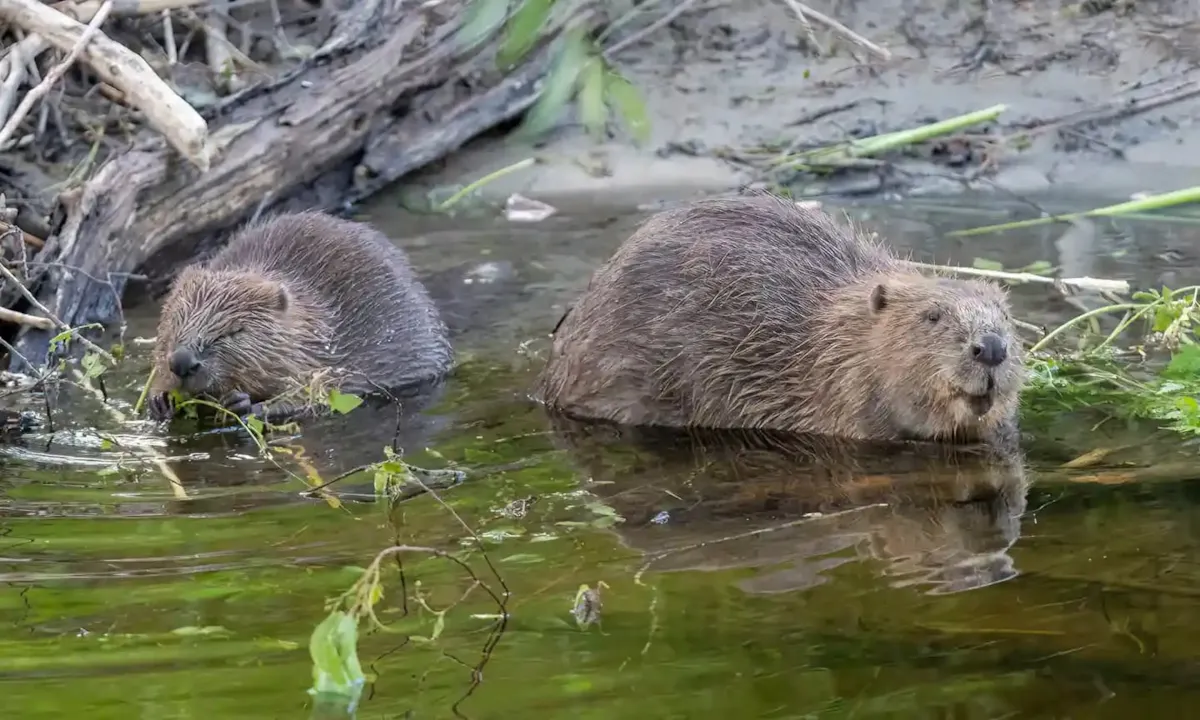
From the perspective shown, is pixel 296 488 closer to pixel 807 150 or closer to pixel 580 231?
pixel 580 231

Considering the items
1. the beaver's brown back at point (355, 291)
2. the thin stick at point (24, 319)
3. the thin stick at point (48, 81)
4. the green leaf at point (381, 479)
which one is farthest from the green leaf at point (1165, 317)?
the thin stick at point (48, 81)

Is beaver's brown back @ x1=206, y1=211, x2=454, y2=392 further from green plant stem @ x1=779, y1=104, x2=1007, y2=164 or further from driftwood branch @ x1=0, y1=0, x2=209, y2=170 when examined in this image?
green plant stem @ x1=779, y1=104, x2=1007, y2=164

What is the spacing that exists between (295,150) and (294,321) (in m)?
1.38

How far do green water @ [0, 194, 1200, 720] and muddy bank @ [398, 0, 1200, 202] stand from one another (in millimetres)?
2810

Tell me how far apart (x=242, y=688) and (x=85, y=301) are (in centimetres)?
314

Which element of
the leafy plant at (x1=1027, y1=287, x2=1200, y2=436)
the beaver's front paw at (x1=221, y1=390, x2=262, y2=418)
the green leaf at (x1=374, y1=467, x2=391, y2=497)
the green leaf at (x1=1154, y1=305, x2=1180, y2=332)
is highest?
the green leaf at (x1=374, y1=467, x2=391, y2=497)

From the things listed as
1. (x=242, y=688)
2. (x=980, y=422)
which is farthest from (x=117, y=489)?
(x=980, y=422)

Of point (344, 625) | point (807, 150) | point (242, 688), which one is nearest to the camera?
point (344, 625)

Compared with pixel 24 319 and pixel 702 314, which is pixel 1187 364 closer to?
pixel 702 314

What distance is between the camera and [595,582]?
8.90 feet

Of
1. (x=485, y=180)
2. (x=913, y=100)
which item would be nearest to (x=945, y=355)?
(x=485, y=180)

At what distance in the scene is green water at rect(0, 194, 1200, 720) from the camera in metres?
2.20

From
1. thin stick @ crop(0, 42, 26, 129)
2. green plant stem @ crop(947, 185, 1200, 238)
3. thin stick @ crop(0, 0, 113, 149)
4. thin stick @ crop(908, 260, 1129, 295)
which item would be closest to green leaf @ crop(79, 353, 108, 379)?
thin stick @ crop(0, 0, 113, 149)

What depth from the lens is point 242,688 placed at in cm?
222
